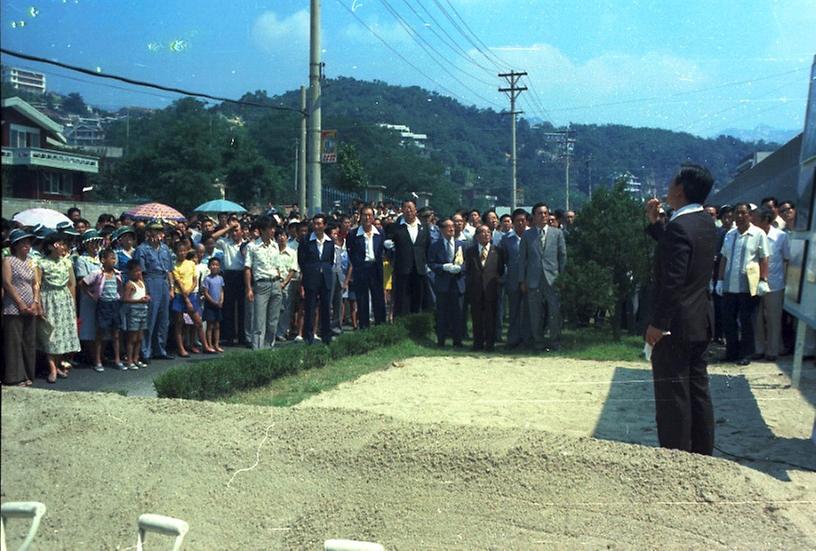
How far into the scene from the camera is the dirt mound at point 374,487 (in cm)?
434

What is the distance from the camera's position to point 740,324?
9.48m

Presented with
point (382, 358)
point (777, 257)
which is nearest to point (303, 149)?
point (382, 358)

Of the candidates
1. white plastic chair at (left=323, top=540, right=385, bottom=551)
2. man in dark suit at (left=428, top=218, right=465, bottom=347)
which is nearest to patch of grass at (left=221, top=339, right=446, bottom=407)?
man in dark suit at (left=428, top=218, right=465, bottom=347)

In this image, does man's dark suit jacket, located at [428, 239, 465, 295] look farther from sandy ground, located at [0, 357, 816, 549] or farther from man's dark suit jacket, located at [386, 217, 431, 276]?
sandy ground, located at [0, 357, 816, 549]

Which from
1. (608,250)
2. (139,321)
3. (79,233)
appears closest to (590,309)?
(608,250)

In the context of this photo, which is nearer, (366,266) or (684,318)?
(684,318)

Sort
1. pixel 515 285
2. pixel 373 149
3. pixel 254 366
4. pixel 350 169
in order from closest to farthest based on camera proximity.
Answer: pixel 254 366, pixel 515 285, pixel 350 169, pixel 373 149

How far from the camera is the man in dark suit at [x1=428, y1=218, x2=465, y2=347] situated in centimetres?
1138

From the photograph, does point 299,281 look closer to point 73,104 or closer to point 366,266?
point 366,266

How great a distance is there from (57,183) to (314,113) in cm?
688

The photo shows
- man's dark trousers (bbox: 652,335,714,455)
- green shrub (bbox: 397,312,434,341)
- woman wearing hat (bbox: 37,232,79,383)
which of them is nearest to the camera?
man's dark trousers (bbox: 652,335,714,455)

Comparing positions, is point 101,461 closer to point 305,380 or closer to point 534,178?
point 305,380

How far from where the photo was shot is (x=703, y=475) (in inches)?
178

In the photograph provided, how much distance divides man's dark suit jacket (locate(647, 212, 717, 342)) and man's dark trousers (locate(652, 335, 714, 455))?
0.12 metres
